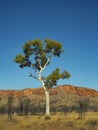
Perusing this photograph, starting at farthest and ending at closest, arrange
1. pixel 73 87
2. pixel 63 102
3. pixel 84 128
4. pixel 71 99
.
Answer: pixel 73 87 < pixel 71 99 < pixel 63 102 < pixel 84 128

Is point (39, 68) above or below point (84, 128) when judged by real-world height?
above

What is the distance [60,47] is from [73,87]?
254 ft

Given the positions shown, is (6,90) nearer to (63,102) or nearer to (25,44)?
(63,102)

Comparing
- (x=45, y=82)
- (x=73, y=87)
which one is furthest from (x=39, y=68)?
(x=73, y=87)

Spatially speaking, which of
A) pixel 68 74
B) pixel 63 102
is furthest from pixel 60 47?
pixel 63 102

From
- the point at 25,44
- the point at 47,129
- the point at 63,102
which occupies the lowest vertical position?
the point at 47,129

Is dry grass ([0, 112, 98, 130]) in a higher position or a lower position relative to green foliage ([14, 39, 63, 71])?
lower

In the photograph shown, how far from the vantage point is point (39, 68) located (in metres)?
33.9

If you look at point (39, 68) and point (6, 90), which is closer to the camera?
point (39, 68)

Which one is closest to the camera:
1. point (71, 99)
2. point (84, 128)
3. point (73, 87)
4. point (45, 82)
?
point (84, 128)

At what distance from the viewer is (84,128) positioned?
19.5 meters

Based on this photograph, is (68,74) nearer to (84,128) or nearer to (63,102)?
(84,128)

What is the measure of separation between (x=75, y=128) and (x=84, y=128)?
0.73 m

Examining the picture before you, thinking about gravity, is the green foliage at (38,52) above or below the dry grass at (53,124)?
above
